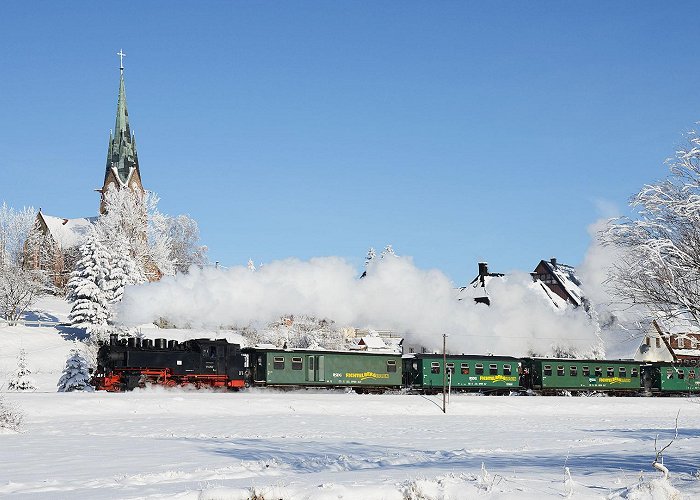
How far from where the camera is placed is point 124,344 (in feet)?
138

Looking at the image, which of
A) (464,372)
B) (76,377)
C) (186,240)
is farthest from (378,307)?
(186,240)

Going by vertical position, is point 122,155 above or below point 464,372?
above

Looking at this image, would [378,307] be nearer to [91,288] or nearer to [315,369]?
[315,369]

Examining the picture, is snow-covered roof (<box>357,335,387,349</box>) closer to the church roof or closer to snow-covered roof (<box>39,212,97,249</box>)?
snow-covered roof (<box>39,212,97,249</box>)

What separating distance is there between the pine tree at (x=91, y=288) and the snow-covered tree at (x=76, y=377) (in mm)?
26741

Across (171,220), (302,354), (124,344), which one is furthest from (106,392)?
(171,220)

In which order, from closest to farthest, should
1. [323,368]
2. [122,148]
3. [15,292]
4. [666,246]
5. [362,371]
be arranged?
[666,246]
[323,368]
[362,371]
[15,292]
[122,148]

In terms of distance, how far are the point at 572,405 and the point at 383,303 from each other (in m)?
16.1

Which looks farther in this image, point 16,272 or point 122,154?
point 122,154

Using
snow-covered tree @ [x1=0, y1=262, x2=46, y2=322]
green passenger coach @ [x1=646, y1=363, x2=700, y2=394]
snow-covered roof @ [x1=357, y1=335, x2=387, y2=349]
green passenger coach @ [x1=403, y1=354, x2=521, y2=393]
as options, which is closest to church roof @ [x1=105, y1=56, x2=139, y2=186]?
snow-covered tree @ [x1=0, y1=262, x2=46, y2=322]

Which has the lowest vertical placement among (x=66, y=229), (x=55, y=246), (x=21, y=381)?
(x=21, y=381)

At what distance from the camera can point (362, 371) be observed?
48656mm

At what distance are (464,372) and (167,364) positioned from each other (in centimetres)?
2040

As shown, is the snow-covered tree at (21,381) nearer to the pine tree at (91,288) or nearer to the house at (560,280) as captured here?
the pine tree at (91,288)
